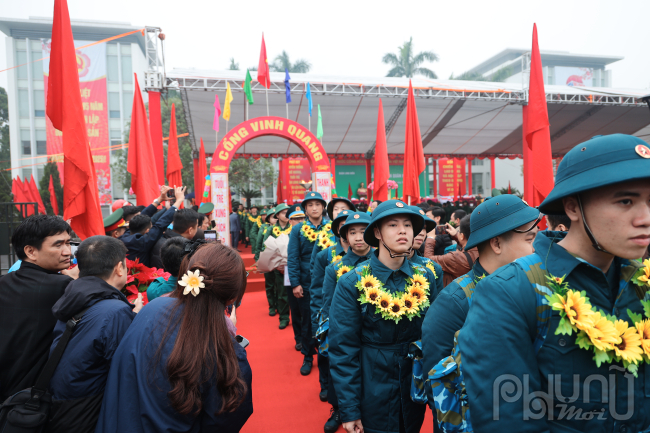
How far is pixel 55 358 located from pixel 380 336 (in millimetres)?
1719

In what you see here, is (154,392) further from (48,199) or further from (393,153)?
(48,199)

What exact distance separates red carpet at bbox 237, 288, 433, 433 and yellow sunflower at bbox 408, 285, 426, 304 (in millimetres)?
1670

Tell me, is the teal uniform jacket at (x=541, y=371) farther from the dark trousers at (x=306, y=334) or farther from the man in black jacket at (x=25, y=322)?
the dark trousers at (x=306, y=334)

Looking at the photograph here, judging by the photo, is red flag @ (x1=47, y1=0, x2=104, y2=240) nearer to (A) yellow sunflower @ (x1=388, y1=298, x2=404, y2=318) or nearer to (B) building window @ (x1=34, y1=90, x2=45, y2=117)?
(A) yellow sunflower @ (x1=388, y1=298, x2=404, y2=318)

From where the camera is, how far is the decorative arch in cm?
938

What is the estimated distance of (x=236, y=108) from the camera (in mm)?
12992

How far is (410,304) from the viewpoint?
226cm

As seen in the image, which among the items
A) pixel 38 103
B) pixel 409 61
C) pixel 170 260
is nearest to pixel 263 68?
pixel 170 260

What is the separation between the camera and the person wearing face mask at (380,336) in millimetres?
2160

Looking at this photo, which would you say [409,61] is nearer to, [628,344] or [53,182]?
[53,182]

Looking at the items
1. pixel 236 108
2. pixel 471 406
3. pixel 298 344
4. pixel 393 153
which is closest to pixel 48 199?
pixel 236 108

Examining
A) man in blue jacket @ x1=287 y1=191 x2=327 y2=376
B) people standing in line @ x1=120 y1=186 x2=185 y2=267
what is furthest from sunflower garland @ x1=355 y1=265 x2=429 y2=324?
people standing in line @ x1=120 y1=186 x2=185 y2=267

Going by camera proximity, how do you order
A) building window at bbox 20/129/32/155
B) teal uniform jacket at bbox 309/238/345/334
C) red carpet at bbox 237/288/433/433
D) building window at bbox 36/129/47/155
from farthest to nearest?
1. building window at bbox 36/129/47/155
2. building window at bbox 20/129/32/155
3. teal uniform jacket at bbox 309/238/345/334
4. red carpet at bbox 237/288/433/433

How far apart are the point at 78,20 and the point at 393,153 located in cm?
3201
